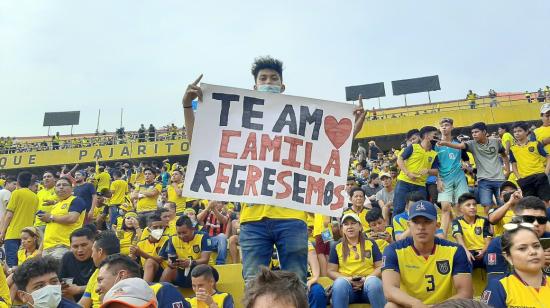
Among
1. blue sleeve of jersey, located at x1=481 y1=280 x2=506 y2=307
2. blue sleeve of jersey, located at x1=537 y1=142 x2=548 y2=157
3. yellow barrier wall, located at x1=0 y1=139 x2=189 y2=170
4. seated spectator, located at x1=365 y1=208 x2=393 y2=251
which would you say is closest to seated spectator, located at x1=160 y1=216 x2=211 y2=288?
seated spectator, located at x1=365 y1=208 x2=393 y2=251

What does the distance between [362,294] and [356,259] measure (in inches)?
21.3

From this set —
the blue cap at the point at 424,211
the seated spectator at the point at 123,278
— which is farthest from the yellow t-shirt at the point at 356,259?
the seated spectator at the point at 123,278

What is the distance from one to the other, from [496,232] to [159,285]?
390 centimetres

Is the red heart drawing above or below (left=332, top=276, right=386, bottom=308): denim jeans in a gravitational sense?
above

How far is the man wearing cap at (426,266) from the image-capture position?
4.20m

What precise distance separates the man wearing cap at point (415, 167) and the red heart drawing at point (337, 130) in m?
3.73

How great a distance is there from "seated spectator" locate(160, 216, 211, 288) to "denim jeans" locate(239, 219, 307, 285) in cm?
276

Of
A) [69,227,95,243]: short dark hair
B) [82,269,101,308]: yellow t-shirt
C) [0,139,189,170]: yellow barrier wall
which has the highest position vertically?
[0,139,189,170]: yellow barrier wall

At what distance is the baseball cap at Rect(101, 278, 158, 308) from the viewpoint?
2.50 m

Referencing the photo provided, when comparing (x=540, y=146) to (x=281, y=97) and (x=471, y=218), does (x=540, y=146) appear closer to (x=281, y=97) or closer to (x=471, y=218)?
(x=471, y=218)

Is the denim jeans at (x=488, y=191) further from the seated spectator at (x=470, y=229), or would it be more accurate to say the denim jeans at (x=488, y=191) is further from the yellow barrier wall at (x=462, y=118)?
the yellow barrier wall at (x=462, y=118)

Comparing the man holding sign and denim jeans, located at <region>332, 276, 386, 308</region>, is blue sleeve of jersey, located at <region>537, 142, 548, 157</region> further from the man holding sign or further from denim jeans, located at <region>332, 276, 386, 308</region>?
the man holding sign

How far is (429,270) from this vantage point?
4242mm

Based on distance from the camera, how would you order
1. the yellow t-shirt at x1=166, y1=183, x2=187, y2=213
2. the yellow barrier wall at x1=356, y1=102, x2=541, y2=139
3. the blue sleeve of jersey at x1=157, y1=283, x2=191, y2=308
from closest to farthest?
1. the blue sleeve of jersey at x1=157, y1=283, x2=191, y2=308
2. the yellow t-shirt at x1=166, y1=183, x2=187, y2=213
3. the yellow barrier wall at x1=356, y1=102, x2=541, y2=139
